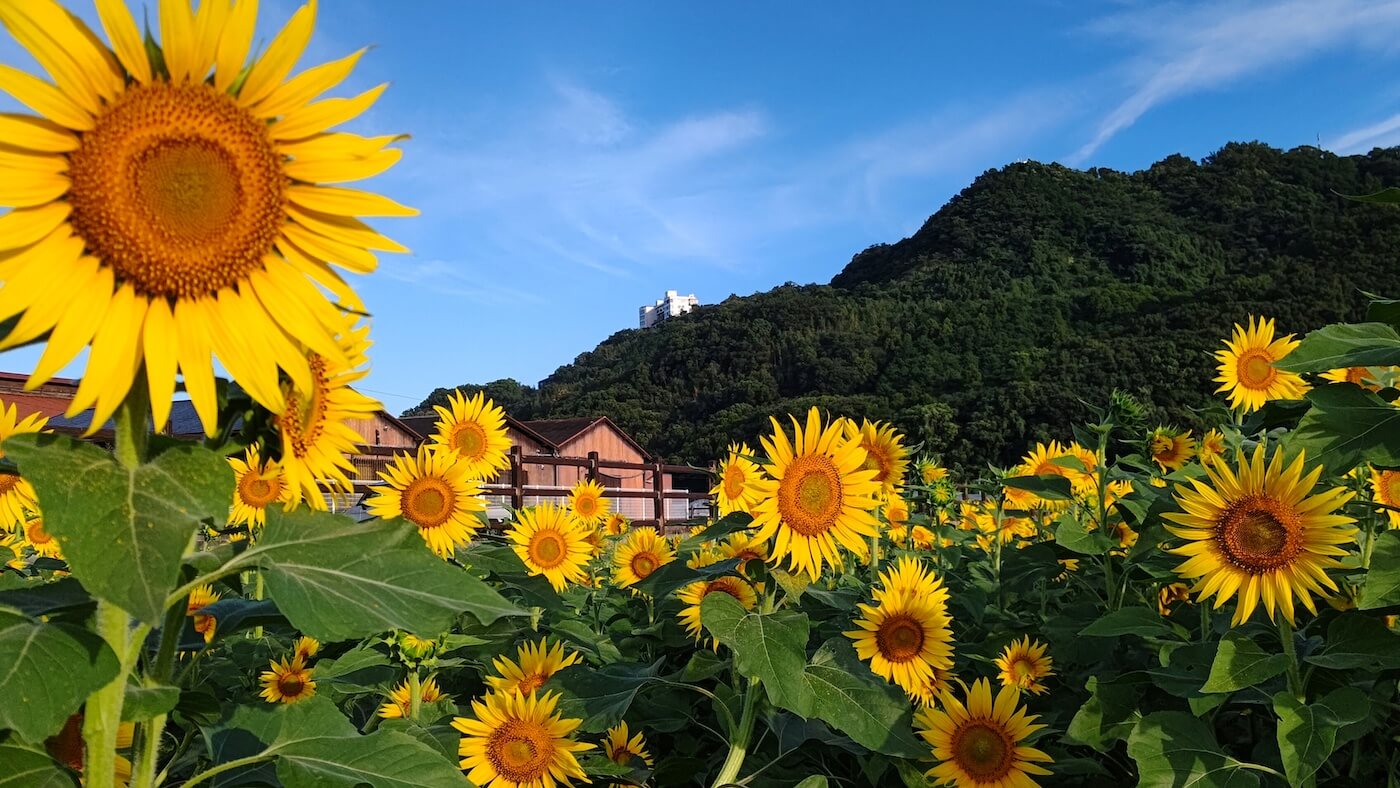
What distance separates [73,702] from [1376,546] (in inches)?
113

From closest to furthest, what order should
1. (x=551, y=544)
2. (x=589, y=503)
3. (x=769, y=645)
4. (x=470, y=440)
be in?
(x=769, y=645) < (x=470, y=440) < (x=551, y=544) < (x=589, y=503)

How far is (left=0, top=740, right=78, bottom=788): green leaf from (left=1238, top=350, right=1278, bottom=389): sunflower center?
4.81 meters

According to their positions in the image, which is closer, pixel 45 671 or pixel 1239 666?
pixel 45 671

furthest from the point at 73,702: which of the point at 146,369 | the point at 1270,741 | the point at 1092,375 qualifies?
the point at 1092,375

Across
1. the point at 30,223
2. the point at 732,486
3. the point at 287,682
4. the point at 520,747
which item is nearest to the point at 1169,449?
the point at 732,486

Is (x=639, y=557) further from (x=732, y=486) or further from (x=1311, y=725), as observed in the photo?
(x=1311, y=725)

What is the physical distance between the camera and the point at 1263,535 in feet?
8.01

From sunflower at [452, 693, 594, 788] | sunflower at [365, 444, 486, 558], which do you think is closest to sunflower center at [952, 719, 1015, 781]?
sunflower at [452, 693, 594, 788]

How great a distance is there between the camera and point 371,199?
47.1 inches

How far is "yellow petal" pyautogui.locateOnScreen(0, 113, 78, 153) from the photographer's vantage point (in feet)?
3.32

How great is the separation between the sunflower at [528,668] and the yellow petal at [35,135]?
192 centimetres

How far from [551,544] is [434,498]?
0.99 m

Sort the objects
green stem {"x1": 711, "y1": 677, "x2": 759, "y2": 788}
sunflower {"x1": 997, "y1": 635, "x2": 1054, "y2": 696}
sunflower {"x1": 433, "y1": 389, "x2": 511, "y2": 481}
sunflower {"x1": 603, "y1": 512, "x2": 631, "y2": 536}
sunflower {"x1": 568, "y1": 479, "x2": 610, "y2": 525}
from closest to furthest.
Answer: green stem {"x1": 711, "y1": 677, "x2": 759, "y2": 788}
sunflower {"x1": 997, "y1": 635, "x2": 1054, "y2": 696}
sunflower {"x1": 433, "y1": 389, "x2": 511, "y2": 481}
sunflower {"x1": 568, "y1": 479, "x2": 610, "y2": 525}
sunflower {"x1": 603, "y1": 512, "x2": 631, "y2": 536}

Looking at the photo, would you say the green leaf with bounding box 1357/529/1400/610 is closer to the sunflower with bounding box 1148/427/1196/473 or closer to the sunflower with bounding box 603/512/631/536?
the sunflower with bounding box 1148/427/1196/473
